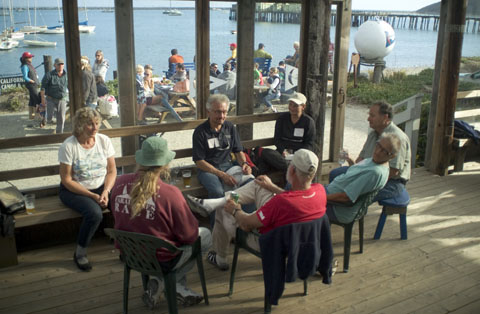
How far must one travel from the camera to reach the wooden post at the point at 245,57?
4973 mm

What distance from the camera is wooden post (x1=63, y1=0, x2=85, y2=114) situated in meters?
4.04

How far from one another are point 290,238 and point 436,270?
1.68 metres

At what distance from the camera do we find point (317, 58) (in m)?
4.88

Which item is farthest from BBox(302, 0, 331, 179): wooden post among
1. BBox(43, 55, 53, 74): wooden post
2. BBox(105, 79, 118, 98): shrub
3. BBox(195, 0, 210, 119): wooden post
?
BBox(43, 55, 53, 74): wooden post

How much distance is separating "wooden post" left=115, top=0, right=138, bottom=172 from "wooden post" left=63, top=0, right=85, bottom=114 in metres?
0.38

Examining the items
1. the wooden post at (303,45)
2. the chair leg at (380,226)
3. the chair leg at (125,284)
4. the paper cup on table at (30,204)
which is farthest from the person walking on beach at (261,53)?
the chair leg at (125,284)

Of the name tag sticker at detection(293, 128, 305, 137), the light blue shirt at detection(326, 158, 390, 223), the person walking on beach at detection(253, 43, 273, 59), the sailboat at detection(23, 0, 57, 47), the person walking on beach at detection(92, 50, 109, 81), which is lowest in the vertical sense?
the light blue shirt at detection(326, 158, 390, 223)

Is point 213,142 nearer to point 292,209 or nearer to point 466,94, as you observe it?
point 292,209

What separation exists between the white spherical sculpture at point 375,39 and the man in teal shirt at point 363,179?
47.0ft

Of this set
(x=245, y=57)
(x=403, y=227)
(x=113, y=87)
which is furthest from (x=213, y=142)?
(x=403, y=227)

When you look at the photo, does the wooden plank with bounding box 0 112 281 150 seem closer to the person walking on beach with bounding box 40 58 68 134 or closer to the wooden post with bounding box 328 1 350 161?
the person walking on beach with bounding box 40 58 68 134

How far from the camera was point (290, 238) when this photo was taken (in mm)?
2875

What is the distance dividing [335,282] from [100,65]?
2.70 m

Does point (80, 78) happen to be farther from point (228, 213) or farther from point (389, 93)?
point (389, 93)
